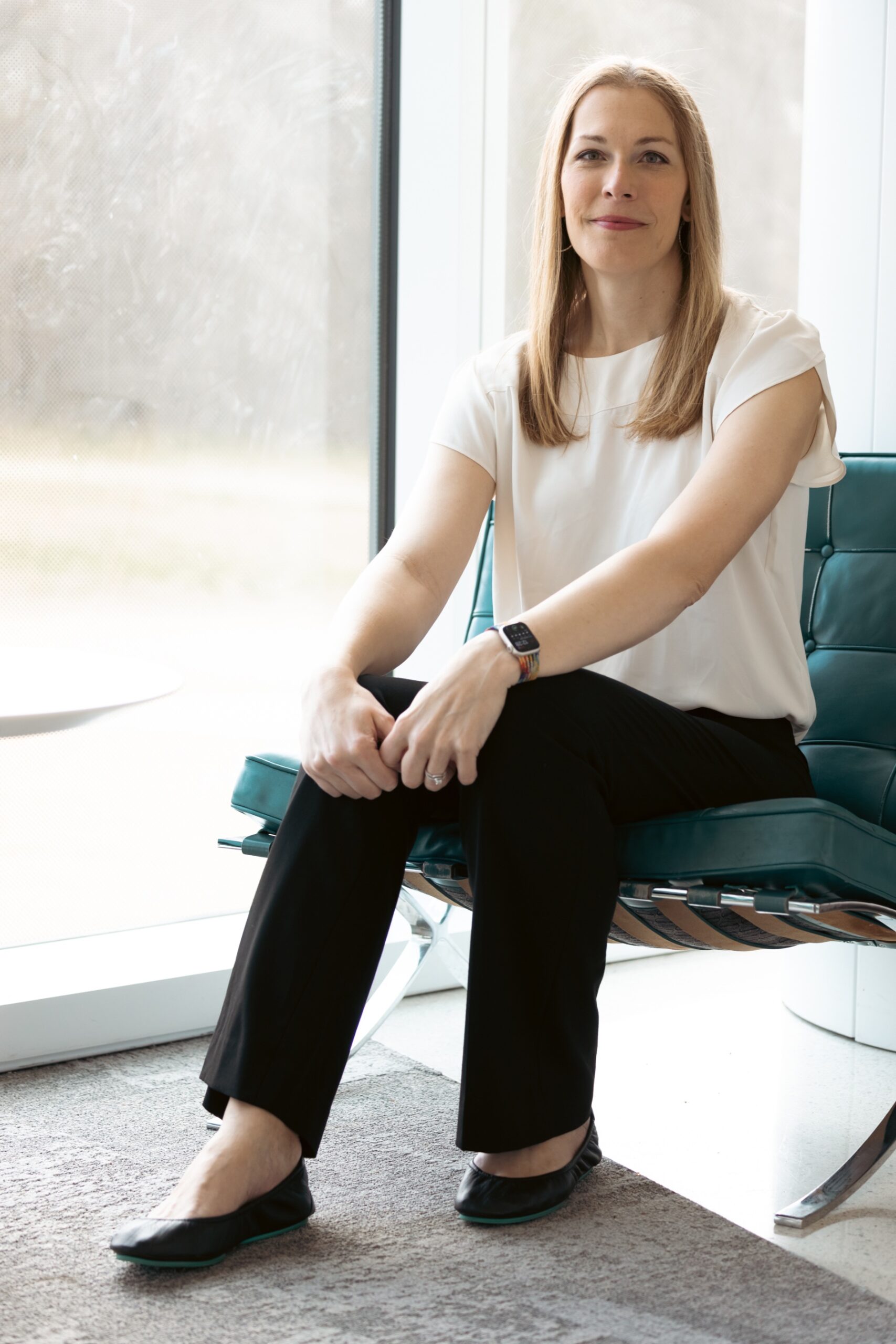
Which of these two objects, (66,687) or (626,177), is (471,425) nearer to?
(626,177)

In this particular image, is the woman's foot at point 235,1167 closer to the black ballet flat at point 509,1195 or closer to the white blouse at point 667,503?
the black ballet flat at point 509,1195

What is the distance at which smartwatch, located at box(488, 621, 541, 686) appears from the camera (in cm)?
154

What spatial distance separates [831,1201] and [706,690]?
24.6 inches

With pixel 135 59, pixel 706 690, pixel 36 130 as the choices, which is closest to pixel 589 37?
pixel 135 59

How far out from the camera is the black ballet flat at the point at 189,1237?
1.42 m

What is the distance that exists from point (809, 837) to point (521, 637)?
1.23ft

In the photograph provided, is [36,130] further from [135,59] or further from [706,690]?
[706,690]

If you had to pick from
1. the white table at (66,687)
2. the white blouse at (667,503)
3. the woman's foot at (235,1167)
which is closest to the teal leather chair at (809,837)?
the white blouse at (667,503)

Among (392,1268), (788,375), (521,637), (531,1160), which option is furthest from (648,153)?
(392,1268)

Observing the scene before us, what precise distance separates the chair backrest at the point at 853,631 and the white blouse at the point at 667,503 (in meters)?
0.09

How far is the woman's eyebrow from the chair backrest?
55 cm

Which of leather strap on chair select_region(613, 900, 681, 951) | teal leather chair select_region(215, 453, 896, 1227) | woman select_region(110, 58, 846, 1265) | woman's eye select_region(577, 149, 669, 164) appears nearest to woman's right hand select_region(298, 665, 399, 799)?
woman select_region(110, 58, 846, 1265)

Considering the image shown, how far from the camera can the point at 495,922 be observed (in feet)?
4.89

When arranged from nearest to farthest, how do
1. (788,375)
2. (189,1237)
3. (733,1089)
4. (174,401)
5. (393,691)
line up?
(189,1237) → (393,691) → (788,375) → (733,1089) → (174,401)
